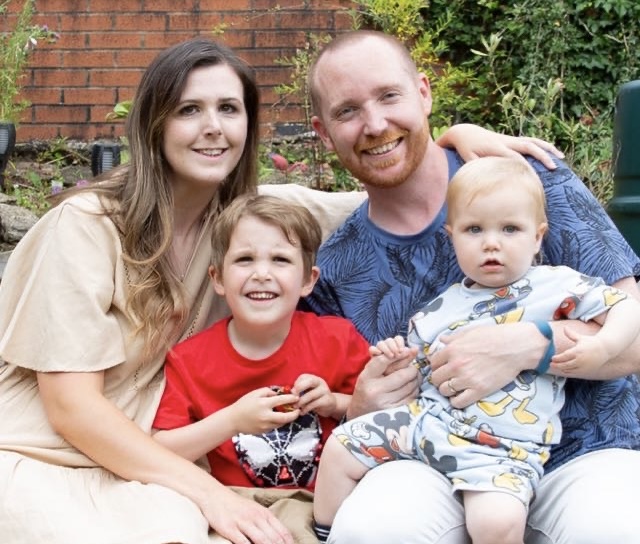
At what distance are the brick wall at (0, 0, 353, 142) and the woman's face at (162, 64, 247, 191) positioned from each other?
10.2 ft

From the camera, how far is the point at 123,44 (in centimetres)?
590

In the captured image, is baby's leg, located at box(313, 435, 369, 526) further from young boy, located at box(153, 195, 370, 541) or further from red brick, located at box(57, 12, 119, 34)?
red brick, located at box(57, 12, 119, 34)

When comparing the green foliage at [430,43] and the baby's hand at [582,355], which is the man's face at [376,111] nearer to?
the baby's hand at [582,355]

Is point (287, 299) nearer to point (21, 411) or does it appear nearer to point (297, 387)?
point (297, 387)

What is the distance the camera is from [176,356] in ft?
8.15

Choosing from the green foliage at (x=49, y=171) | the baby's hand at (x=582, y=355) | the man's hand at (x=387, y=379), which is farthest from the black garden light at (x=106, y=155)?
the baby's hand at (x=582, y=355)

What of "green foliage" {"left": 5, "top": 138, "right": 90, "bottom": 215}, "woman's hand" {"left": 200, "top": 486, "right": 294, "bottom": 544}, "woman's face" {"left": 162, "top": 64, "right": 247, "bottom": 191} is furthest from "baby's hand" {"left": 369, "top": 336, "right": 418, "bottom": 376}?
"green foliage" {"left": 5, "top": 138, "right": 90, "bottom": 215}

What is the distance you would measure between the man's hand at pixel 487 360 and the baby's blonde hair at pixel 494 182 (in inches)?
10.6

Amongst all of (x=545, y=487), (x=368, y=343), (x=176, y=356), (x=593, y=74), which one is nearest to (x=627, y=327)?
(x=545, y=487)

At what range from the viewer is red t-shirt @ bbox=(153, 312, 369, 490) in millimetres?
2428

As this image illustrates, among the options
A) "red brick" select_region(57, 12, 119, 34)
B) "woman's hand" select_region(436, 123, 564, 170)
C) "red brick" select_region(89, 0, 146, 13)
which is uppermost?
"red brick" select_region(89, 0, 146, 13)

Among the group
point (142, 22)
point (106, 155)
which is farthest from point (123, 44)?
A: point (106, 155)

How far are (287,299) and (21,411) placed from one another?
0.70 meters

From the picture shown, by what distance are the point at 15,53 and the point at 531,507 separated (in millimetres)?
4439
